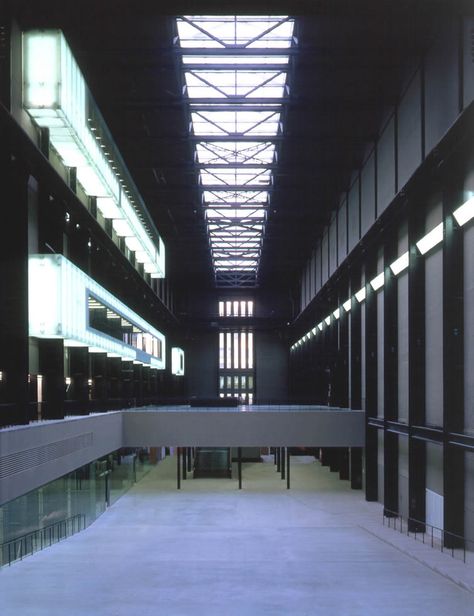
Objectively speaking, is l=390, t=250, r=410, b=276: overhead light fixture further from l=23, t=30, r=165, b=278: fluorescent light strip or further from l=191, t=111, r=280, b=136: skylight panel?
l=23, t=30, r=165, b=278: fluorescent light strip

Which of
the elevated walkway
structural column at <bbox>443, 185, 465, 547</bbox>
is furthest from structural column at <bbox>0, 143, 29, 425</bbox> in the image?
the elevated walkway

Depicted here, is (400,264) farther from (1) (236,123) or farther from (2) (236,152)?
(2) (236,152)

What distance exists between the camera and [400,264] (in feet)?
119

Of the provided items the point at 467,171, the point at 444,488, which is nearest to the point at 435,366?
the point at 444,488

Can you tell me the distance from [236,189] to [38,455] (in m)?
24.6

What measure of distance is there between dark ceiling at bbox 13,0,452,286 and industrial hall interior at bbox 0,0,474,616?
0.11 m

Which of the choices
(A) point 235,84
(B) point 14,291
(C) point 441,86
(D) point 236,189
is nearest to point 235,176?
(D) point 236,189

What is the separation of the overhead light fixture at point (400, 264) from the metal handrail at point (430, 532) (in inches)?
427

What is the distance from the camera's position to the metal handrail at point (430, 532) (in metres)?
26.5

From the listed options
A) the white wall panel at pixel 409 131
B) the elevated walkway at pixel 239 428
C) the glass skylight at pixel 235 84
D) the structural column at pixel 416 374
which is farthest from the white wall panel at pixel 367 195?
the elevated walkway at pixel 239 428

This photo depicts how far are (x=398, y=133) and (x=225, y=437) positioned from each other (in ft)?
69.3

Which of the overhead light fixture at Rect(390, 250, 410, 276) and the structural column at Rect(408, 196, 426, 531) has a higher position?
the overhead light fixture at Rect(390, 250, 410, 276)

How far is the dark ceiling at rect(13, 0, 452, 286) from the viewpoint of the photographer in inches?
927

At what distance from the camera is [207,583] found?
71.3ft
